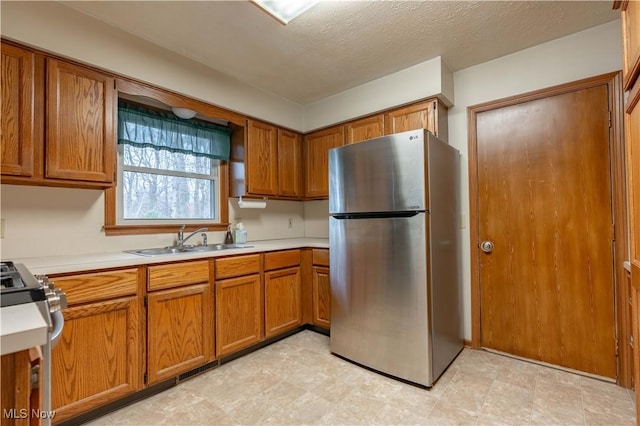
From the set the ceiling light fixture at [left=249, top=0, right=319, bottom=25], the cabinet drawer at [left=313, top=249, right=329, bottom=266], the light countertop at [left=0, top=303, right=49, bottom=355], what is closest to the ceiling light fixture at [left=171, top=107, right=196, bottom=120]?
the ceiling light fixture at [left=249, top=0, right=319, bottom=25]

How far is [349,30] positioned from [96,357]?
8.26ft

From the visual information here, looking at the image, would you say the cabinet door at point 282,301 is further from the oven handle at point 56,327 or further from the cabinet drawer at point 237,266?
the oven handle at point 56,327

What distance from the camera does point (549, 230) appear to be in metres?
2.25

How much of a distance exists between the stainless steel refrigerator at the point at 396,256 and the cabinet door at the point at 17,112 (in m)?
1.87

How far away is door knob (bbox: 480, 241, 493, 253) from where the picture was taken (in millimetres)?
2486

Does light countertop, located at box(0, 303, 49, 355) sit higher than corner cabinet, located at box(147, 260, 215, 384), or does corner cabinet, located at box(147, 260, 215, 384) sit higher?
light countertop, located at box(0, 303, 49, 355)

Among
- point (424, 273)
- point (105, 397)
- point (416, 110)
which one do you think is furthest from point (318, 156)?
point (105, 397)

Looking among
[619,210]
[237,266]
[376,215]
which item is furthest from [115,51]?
[619,210]

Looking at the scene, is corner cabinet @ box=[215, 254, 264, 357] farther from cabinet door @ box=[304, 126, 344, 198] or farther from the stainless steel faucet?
cabinet door @ box=[304, 126, 344, 198]

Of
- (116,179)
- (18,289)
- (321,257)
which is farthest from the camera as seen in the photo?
(321,257)

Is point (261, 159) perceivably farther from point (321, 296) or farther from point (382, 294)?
point (382, 294)

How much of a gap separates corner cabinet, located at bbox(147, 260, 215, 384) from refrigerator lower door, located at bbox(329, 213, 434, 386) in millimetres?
955

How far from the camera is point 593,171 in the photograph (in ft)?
6.86

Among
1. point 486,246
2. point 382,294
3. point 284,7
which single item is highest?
point 284,7
